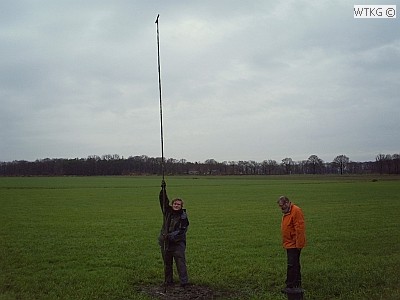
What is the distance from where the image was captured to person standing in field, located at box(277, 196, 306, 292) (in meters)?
9.08

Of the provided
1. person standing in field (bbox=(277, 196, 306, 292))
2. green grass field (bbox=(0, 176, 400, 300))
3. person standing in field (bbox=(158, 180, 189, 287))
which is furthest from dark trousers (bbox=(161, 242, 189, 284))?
person standing in field (bbox=(277, 196, 306, 292))

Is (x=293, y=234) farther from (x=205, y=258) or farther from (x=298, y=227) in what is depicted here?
(x=205, y=258)

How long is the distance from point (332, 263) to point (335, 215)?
16937mm

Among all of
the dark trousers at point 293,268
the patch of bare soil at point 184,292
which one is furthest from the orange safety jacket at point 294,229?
the patch of bare soil at point 184,292

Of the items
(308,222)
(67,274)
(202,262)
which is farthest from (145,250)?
(308,222)

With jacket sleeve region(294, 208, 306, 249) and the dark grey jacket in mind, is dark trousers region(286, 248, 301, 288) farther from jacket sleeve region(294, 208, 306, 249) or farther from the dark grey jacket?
the dark grey jacket

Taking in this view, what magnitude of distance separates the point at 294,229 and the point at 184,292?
2.93m

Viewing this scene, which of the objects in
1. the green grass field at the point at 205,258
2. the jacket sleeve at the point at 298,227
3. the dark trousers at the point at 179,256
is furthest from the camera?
the green grass field at the point at 205,258

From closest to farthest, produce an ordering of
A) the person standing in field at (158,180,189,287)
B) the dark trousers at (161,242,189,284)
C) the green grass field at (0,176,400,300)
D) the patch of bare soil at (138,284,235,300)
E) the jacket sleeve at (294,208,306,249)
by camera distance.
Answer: the jacket sleeve at (294,208,306,249) → the patch of bare soil at (138,284,235,300) → the person standing in field at (158,180,189,287) → the dark trousers at (161,242,189,284) → the green grass field at (0,176,400,300)

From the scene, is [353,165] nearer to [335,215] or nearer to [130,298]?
[335,215]

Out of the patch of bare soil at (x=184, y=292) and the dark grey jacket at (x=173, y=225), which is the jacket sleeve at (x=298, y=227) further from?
the dark grey jacket at (x=173, y=225)

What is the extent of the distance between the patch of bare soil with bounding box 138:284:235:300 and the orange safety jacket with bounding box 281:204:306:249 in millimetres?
1883

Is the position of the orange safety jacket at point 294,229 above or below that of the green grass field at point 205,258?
above

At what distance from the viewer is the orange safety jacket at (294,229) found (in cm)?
908
